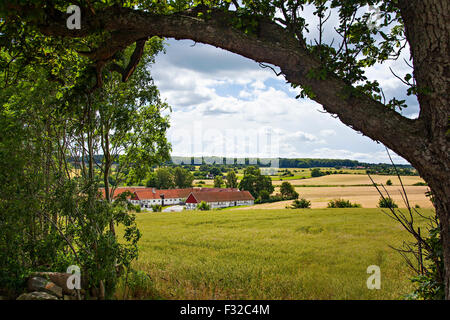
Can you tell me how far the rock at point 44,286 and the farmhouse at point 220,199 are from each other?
1146 inches

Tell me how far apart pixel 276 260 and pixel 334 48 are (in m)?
8.29

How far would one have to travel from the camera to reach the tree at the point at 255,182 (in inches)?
1394

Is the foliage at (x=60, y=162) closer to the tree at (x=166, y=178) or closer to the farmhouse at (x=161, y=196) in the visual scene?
the tree at (x=166, y=178)

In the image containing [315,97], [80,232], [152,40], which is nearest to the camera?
[315,97]

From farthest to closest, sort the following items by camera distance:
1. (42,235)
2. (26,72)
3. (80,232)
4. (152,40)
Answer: (152,40) → (26,72) → (42,235) → (80,232)

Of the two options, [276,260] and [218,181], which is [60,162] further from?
[218,181]

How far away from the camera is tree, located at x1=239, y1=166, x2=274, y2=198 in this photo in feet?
116

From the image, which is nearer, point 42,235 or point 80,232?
point 80,232

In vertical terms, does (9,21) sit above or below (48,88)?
above

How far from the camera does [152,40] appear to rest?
8.02m

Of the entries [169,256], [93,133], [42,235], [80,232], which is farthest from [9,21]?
[169,256]

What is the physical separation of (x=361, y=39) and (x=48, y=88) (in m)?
5.86

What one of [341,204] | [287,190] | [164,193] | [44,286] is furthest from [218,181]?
[44,286]
